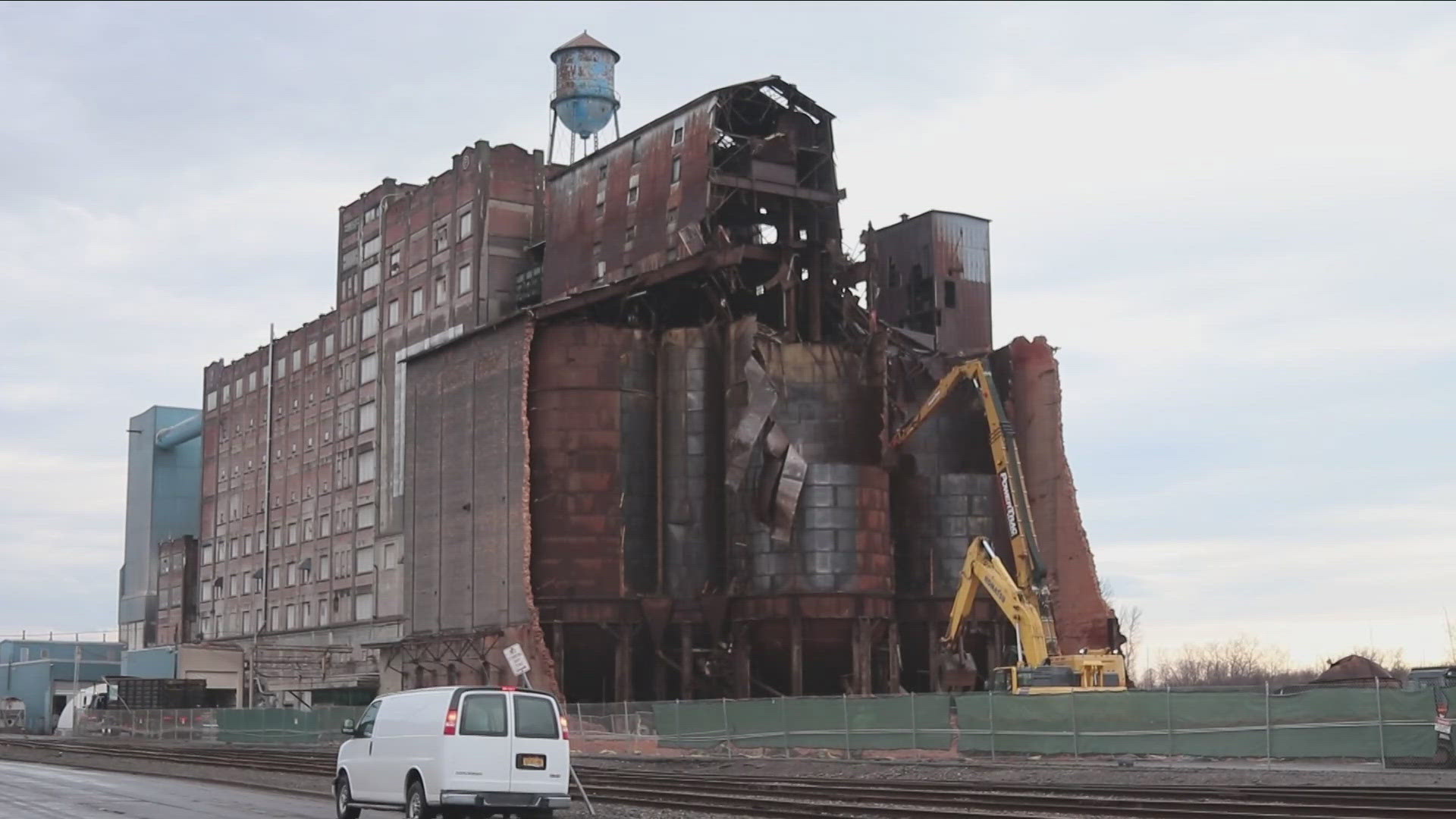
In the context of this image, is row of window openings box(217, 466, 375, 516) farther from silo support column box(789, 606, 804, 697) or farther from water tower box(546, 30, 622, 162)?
silo support column box(789, 606, 804, 697)

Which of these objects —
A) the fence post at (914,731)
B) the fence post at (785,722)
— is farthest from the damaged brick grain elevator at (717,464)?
the fence post at (914,731)

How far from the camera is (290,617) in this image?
101 metres

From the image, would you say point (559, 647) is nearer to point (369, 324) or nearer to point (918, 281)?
point (918, 281)

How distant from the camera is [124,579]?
12925 centimetres

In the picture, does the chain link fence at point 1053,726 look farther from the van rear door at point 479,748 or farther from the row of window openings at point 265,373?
the row of window openings at point 265,373

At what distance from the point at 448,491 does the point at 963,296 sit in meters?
24.7

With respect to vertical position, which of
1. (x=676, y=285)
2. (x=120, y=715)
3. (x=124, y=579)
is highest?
(x=676, y=285)

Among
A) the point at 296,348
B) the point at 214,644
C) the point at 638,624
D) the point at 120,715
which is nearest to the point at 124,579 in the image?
the point at 214,644

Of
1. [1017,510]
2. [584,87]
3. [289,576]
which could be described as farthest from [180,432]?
[1017,510]

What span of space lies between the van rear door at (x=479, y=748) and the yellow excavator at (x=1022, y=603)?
70.1 feet

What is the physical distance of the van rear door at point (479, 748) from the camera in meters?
22.3

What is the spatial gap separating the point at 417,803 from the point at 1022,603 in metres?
28.8

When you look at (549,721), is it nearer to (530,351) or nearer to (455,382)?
(530,351)

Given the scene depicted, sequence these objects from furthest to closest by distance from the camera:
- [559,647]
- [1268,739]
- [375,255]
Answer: [375,255] → [559,647] → [1268,739]
